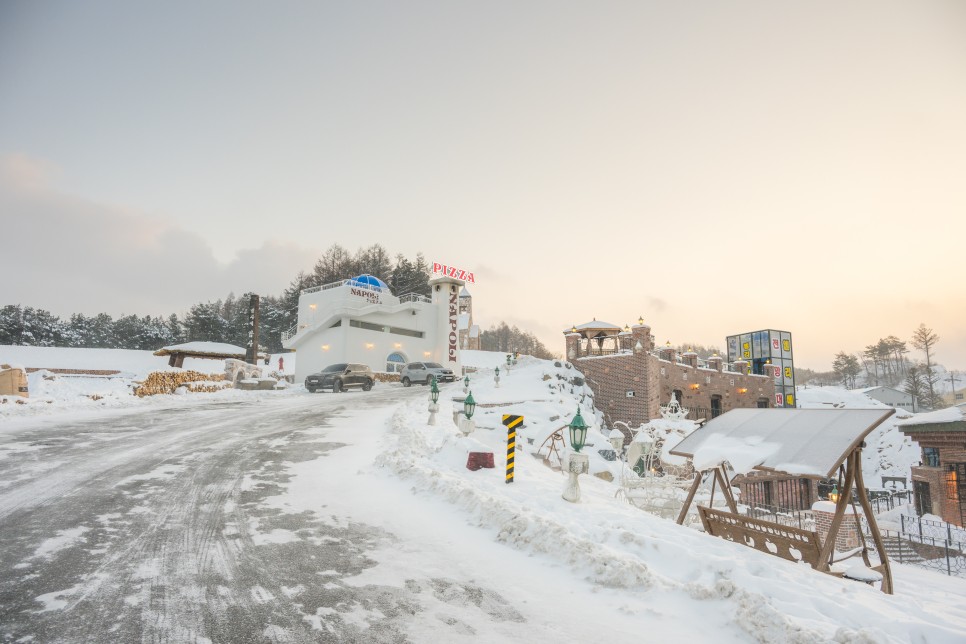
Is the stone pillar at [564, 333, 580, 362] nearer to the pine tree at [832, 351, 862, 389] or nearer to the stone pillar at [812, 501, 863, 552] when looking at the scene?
the stone pillar at [812, 501, 863, 552]

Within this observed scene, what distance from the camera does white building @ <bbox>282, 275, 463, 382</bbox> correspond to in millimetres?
38531

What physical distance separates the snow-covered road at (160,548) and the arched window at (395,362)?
1195 inches

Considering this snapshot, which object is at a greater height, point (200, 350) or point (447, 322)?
point (447, 322)

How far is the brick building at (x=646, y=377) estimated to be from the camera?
90.4ft

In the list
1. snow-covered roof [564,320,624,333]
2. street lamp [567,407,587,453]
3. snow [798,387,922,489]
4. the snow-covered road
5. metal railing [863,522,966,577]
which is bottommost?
snow [798,387,922,489]

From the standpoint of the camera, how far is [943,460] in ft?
55.2

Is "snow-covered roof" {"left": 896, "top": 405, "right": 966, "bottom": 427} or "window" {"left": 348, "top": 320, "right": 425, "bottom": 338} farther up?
"window" {"left": 348, "top": 320, "right": 425, "bottom": 338}

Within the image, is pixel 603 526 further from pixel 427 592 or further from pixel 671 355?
pixel 671 355

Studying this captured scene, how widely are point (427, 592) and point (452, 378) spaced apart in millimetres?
32367

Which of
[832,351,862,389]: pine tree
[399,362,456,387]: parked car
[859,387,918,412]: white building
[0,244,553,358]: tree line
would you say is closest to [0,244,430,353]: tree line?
[0,244,553,358]: tree line

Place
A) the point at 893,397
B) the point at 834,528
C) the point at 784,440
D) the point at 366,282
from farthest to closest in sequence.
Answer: the point at 893,397 → the point at 366,282 → the point at 784,440 → the point at 834,528

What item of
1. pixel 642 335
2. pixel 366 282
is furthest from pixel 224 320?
pixel 642 335

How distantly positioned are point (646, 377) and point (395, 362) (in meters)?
23.2

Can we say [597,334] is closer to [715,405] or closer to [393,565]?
[715,405]
